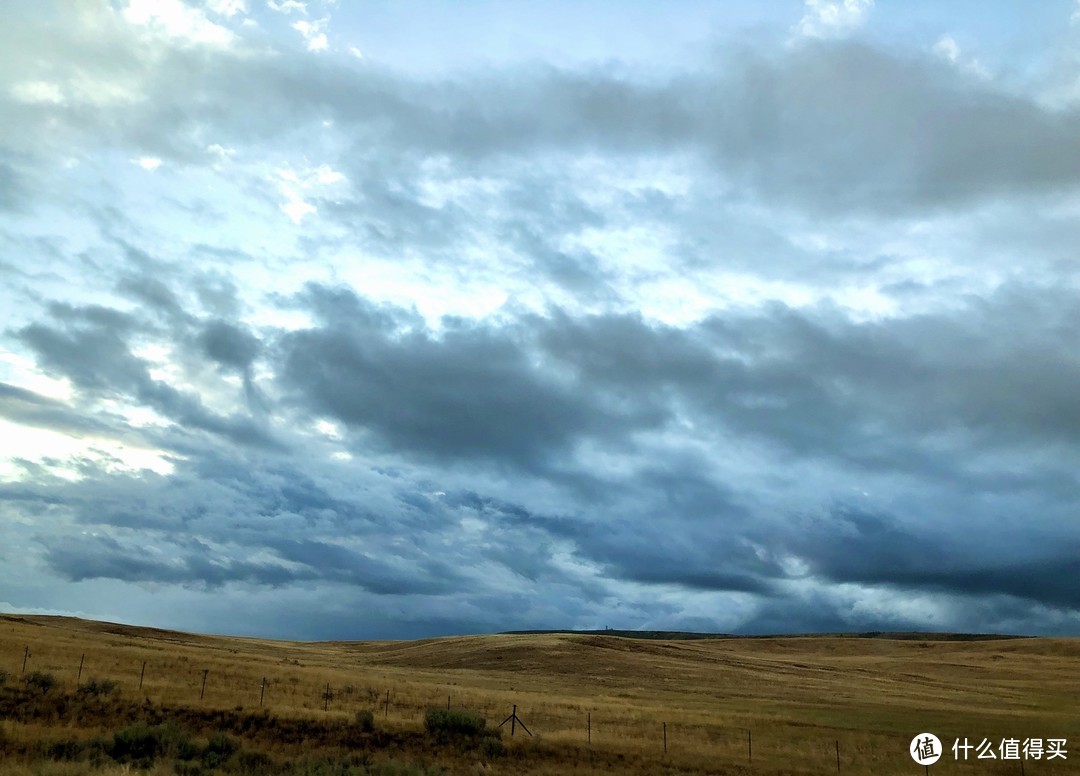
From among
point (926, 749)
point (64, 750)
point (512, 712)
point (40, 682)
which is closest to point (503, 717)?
point (512, 712)

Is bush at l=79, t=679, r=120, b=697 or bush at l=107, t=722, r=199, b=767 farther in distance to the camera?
bush at l=79, t=679, r=120, b=697

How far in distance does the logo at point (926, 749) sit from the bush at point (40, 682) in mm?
38575

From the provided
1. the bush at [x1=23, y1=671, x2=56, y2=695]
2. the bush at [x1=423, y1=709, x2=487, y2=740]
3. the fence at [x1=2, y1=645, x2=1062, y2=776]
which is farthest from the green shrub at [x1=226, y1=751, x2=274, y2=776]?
the bush at [x1=23, y1=671, x2=56, y2=695]

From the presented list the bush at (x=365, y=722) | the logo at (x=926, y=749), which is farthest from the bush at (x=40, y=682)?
the logo at (x=926, y=749)

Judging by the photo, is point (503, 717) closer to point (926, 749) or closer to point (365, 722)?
point (365, 722)

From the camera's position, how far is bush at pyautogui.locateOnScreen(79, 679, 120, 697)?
33.8 metres

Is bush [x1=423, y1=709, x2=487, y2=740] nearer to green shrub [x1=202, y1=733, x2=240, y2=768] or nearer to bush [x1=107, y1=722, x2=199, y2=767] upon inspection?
green shrub [x1=202, y1=733, x2=240, y2=768]

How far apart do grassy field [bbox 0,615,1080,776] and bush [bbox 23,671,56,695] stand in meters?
0.32

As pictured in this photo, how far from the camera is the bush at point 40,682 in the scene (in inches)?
1304

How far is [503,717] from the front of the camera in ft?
139

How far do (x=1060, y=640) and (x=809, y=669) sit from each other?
262ft

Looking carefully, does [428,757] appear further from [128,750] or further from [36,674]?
[36,674]

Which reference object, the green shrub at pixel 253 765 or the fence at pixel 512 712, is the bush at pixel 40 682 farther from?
the green shrub at pixel 253 765

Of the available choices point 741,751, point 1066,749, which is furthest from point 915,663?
point 741,751
